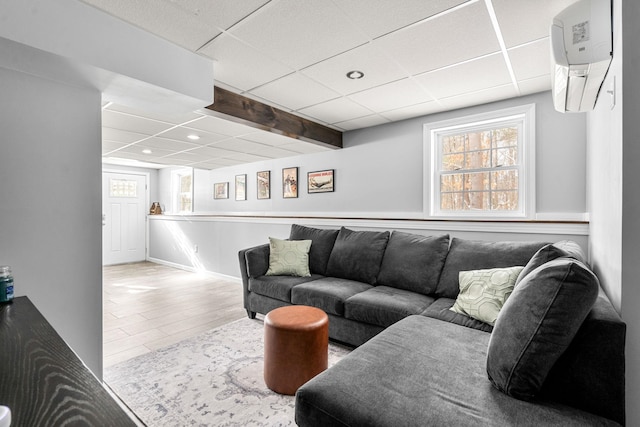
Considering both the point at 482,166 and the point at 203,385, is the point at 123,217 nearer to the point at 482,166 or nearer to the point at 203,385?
the point at 203,385

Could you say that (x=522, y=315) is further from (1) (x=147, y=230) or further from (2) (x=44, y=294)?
(1) (x=147, y=230)

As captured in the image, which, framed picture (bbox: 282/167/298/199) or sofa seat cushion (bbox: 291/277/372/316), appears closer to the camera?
sofa seat cushion (bbox: 291/277/372/316)

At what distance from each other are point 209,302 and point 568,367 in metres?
3.82

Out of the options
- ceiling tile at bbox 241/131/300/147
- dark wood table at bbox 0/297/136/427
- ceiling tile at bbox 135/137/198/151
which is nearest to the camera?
dark wood table at bbox 0/297/136/427

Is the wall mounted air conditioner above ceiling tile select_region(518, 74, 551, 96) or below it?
below

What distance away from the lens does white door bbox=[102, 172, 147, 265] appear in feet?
22.4

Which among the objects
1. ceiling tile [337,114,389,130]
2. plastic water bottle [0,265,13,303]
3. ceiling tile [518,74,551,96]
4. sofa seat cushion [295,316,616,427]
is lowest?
sofa seat cushion [295,316,616,427]

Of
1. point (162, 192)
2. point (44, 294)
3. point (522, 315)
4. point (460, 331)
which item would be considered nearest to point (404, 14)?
point (522, 315)

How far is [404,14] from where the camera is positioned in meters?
1.78

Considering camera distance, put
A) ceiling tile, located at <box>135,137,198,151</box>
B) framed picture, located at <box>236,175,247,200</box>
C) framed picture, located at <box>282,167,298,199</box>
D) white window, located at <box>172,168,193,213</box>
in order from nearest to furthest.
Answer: ceiling tile, located at <box>135,137,198,151</box> → framed picture, located at <box>282,167,298,199</box> → framed picture, located at <box>236,175,247,200</box> → white window, located at <box>172,168,193,213</box>

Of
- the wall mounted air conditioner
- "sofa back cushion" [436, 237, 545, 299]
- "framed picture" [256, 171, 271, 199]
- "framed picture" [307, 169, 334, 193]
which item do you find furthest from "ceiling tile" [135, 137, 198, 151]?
the wall mounted air conditioner

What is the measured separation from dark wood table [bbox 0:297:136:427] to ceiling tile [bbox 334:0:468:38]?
6.21 ft

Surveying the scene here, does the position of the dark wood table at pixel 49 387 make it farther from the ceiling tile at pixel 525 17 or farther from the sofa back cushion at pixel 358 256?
the sofa back cushion at pixel 358 256

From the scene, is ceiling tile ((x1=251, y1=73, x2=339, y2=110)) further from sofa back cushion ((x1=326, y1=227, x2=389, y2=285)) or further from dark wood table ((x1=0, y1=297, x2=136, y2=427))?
dark wood table ((x1=0, y1=297, x2=136, y2=427))
